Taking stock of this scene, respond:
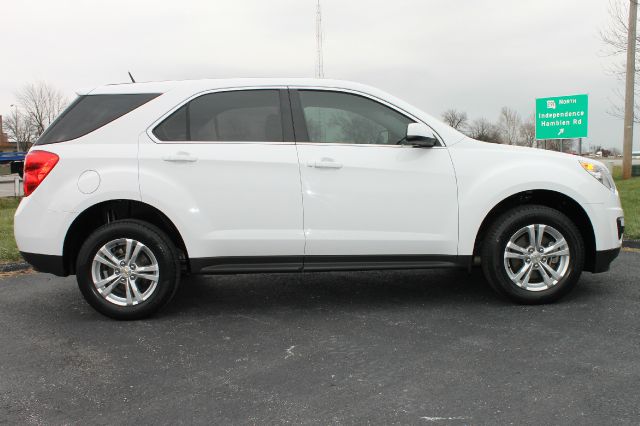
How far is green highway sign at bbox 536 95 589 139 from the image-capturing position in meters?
19.2

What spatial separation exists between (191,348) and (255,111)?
1849 mm

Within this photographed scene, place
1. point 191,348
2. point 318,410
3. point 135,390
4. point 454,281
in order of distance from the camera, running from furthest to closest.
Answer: point 454,281
point 191,348
point 135,390
point 318,410

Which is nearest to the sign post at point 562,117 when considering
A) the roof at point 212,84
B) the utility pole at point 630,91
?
the utility pole at point 630,91

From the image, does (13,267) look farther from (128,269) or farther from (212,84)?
Result: (212,84)

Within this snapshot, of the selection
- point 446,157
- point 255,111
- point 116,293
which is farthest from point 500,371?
point 116,293

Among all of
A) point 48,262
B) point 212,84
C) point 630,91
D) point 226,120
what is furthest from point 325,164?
point 630,91

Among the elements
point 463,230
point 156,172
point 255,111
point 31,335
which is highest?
point 255,111

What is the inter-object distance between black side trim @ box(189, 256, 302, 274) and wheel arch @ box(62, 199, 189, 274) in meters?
0.16

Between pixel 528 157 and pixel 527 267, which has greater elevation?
pixel 528 157

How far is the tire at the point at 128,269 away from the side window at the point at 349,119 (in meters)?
1.44

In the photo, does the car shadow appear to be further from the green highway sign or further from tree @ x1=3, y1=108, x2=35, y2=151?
tree @ x1=3, y1=108, x2=35, y2=151

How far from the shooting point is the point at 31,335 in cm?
398

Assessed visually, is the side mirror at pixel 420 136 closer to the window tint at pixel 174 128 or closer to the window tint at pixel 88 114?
the window tint at pixel 174 128

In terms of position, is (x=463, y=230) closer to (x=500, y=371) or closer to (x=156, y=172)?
(x=500, y=371)
